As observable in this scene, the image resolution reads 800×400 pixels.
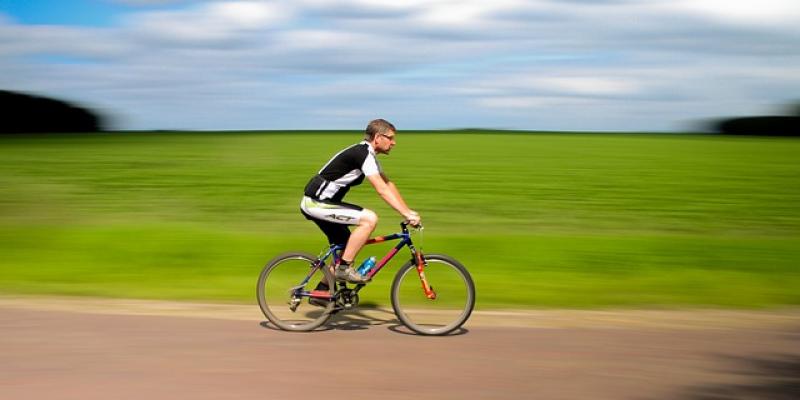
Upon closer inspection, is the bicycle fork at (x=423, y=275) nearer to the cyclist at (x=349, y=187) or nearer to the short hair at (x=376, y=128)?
the cyclist at (x=349, y=187)

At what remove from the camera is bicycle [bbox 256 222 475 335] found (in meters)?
8.66

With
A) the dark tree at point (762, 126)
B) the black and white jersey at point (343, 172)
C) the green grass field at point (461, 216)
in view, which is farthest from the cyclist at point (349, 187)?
the dark tree at point (762, 126)

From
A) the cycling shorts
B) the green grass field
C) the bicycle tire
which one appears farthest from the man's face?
the green grass field

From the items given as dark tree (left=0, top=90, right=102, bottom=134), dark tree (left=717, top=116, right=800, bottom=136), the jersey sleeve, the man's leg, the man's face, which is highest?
dark tree (left=717, top=116, right=800, bottom=136)

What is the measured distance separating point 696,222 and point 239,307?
1282 cm

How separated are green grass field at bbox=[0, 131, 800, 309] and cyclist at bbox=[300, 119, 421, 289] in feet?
7.67

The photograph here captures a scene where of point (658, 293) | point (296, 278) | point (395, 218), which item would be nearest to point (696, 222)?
point (395, 218)

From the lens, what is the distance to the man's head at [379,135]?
8.65 metres

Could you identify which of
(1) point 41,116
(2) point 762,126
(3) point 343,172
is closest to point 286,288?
(3) point 343,172

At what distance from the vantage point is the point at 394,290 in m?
8.71

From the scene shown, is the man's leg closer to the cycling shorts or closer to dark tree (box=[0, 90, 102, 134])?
the cycling shorts

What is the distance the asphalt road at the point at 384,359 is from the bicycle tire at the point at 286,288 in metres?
0.18

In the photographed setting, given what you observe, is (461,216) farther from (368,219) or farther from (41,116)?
(41,116)

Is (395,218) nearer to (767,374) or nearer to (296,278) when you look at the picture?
(296,278)
